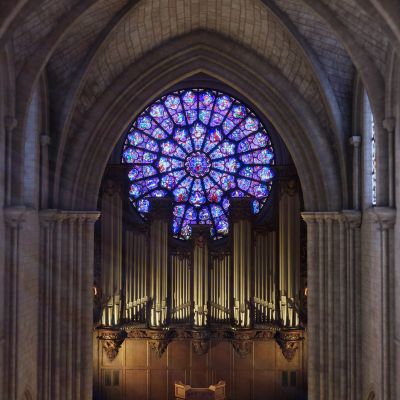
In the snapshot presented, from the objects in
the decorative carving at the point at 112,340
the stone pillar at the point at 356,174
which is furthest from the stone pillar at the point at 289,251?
the decorative carving at the point at 112,340

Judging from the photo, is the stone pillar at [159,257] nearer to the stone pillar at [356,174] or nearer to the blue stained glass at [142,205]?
the blue stained glass at [142,205]

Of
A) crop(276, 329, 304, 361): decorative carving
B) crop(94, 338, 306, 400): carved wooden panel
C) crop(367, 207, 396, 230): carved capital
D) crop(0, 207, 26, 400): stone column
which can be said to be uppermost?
crop(367, 207, 396, 230): carved capital

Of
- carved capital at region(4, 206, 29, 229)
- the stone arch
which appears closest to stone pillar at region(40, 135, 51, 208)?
the stone arch

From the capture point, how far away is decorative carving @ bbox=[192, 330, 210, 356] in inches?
747

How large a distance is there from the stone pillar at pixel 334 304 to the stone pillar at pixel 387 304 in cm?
259

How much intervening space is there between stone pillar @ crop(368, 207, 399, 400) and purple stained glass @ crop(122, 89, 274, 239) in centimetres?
773

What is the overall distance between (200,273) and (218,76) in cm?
532

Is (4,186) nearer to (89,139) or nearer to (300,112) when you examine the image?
(89,139)

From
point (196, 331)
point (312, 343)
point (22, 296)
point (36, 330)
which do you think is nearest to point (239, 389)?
point (196, 331)

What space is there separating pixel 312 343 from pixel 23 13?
394 inches

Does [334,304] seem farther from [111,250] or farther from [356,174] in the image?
[111,250]

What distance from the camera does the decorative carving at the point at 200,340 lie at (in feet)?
62.2

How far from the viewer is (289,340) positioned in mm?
18875

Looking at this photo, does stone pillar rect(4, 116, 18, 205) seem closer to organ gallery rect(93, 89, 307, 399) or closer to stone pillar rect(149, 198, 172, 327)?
organ gallery rect(93, 89, 307, 399)
